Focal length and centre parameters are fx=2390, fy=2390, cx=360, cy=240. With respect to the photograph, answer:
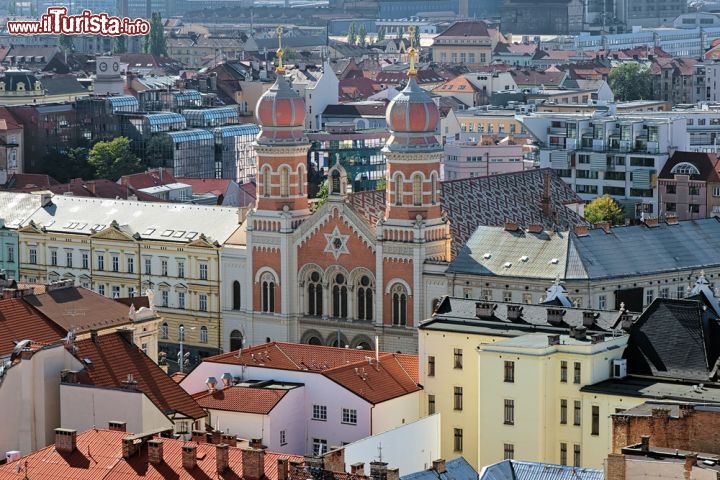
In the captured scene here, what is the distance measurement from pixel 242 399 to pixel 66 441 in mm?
16303

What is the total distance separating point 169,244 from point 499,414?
4355cm

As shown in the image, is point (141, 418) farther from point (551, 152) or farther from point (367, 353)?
point (551, 152)

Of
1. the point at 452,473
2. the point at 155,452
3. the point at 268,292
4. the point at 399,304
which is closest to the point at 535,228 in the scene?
the point at 399,304

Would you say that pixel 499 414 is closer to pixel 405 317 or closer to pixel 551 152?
pixel 405 317

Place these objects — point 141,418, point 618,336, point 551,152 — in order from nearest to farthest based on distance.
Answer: point 141,418
point 618,336
point 551,152

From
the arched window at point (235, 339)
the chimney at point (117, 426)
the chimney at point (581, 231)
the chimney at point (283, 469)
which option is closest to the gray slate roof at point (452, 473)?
the chimney at point (283, 469)

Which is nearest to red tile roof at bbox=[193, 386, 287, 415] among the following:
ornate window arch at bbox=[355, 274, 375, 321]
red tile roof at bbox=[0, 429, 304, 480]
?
red tile roof at bbox=[0, 429, 304, 480]

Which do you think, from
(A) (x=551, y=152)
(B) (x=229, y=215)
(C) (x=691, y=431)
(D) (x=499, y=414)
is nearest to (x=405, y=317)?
(B) (x=229, y=215)

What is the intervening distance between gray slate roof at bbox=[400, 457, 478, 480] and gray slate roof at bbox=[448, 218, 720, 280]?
3962cm

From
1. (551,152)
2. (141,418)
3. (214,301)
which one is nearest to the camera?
(141,418)

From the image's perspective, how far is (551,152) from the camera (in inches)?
7303

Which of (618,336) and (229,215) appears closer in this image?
(618,336)

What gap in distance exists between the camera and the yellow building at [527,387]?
301 feet

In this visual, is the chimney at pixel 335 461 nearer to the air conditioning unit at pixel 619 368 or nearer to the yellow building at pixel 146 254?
the air conditioning unit at pixel 619 368
